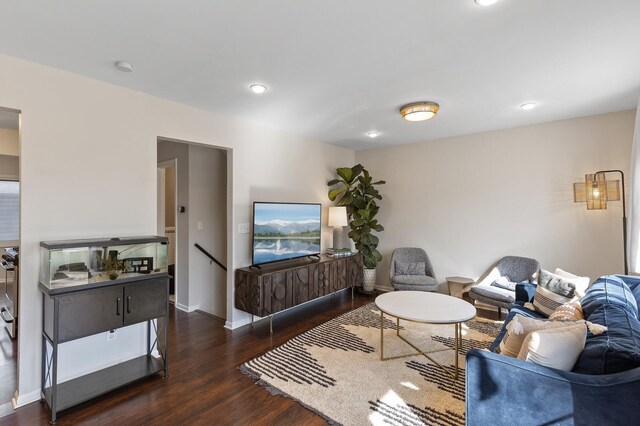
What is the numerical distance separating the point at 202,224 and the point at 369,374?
2905 mm

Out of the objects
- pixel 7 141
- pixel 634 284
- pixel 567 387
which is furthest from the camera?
pixel 7 141

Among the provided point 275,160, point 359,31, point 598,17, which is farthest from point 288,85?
point 598,17

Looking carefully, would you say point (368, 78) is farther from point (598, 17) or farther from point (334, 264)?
point (334, 264)

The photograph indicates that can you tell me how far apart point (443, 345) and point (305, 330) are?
151cm

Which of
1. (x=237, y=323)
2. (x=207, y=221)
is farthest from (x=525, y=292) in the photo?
(x=207, y=221)

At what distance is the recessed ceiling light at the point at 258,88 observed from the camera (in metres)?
2.73

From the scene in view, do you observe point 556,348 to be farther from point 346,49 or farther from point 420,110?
point 420,110

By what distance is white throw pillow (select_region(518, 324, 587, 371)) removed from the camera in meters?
1.43

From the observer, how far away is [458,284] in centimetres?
439

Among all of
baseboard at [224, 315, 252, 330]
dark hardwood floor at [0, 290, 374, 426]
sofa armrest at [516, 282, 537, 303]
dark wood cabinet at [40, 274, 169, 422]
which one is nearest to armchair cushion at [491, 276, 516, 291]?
sofa armrest at [516, 282, 537, 303]

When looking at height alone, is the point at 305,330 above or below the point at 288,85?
below

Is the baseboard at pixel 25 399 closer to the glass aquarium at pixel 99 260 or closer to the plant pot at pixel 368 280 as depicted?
Result: the glass aquarium at pixel 99 260

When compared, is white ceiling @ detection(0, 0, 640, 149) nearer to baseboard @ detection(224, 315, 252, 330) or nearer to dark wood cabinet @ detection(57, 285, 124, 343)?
dark wood cabinet @ detection(57, 285, 124, 343)

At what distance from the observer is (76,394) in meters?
2.21
